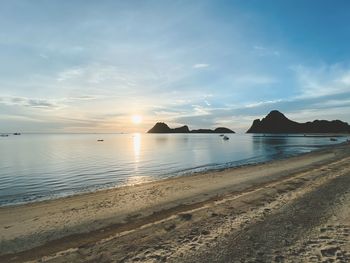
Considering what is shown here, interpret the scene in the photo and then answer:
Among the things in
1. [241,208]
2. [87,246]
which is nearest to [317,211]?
→ [241,208]

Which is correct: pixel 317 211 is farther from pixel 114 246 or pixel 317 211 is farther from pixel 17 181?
pixel 17 181

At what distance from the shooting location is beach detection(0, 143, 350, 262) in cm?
914

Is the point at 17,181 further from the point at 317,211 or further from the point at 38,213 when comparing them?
the point at 317,211

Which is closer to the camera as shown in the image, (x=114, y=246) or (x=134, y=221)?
(x=114, y=246)

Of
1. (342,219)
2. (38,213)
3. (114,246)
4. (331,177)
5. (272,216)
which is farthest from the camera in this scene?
(331,177)

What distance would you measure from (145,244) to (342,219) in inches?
321

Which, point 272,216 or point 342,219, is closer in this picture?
point 342,219

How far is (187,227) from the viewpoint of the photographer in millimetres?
11695

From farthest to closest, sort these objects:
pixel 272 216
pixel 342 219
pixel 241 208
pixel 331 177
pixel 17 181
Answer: pixel 17 181
pixel 331 177
pixel 241 208
pixel 272 216
pixel 342 219

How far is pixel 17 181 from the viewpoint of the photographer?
28875mm

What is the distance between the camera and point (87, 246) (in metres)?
10.2

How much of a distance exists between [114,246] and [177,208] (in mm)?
5919

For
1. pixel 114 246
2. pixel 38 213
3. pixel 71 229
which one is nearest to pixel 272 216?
pixel 114 246

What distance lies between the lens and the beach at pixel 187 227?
360 inches
